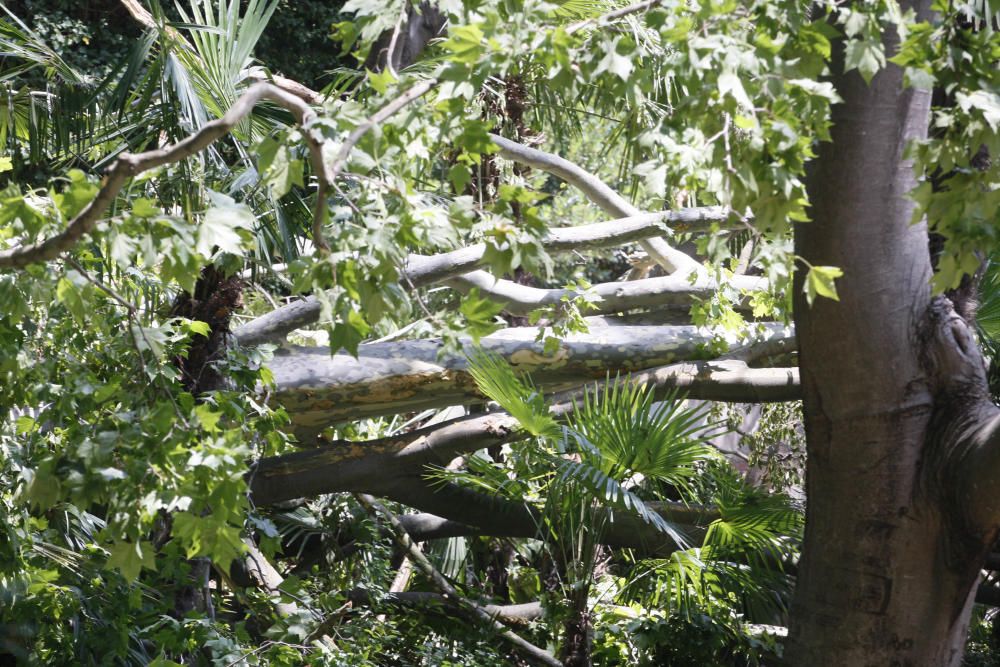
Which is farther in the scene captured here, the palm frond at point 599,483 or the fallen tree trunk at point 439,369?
the fallen tree trunk at point 439,369

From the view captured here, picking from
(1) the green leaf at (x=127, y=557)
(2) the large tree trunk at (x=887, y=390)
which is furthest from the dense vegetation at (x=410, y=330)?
(2) the large tree trunk at (x=887, y=390)

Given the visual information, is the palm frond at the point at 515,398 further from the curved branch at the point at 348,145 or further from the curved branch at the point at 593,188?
the curved branch at the point at 593,188

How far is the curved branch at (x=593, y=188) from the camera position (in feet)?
18.0

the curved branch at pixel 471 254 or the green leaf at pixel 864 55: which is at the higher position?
the green leaf at pixel 864 55

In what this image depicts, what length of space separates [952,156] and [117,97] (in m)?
2.93

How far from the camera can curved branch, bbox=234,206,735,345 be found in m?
4.75

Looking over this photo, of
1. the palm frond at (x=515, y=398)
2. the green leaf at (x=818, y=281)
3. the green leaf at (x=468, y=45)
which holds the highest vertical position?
the green leaf at (x=468, y=45)

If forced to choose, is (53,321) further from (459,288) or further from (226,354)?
(459,288)

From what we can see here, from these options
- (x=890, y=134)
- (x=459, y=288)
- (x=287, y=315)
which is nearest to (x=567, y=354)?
(x=459, y=288)

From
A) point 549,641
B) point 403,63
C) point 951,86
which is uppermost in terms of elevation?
point 403,63

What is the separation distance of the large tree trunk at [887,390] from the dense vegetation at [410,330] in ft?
0.56

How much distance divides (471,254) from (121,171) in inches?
123

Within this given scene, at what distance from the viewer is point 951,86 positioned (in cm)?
201

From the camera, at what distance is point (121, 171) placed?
1.77 metres
